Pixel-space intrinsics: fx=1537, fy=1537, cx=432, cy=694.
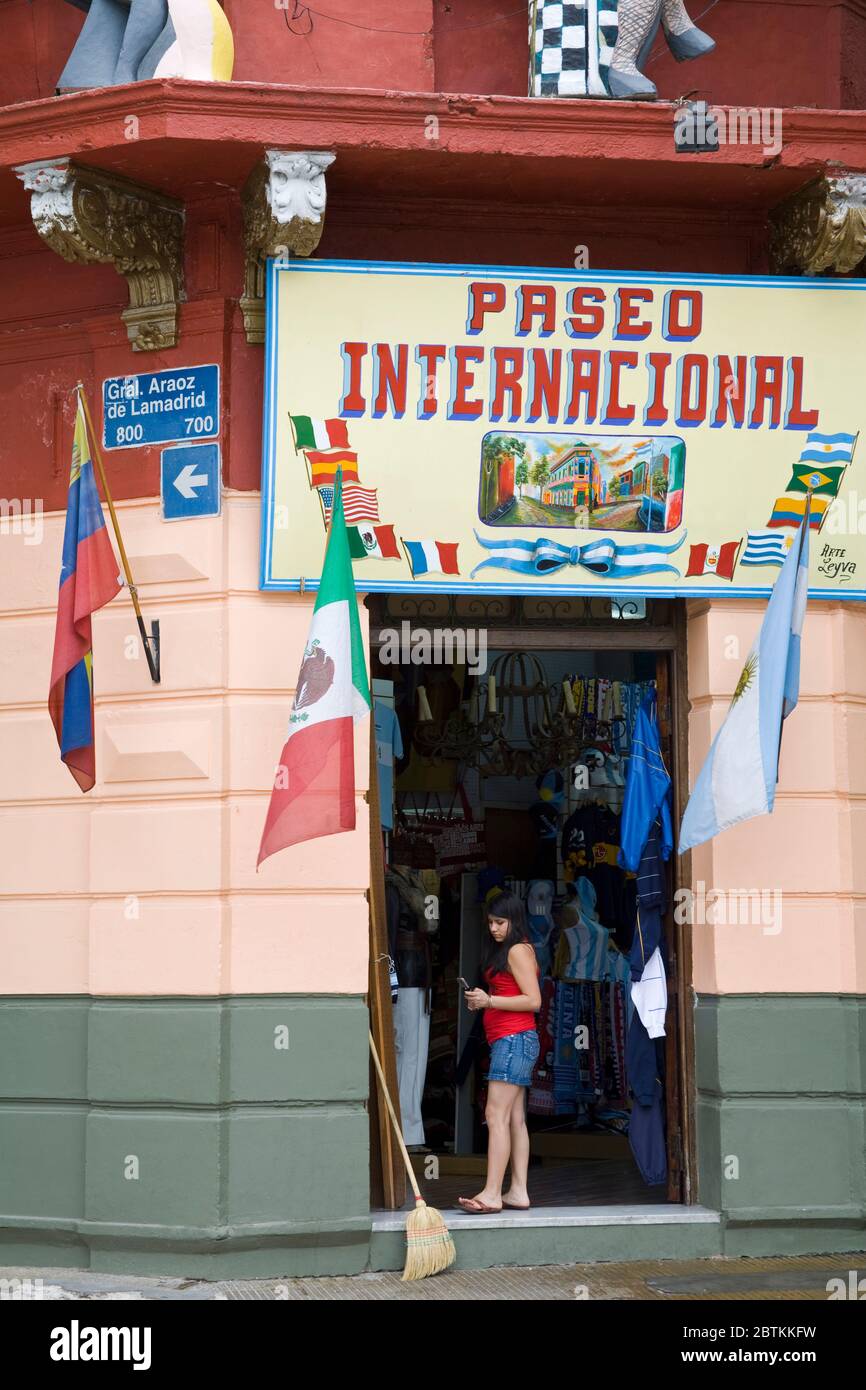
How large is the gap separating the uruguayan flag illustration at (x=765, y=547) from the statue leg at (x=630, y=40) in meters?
2.35

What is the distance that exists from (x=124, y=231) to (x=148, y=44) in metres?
1.04

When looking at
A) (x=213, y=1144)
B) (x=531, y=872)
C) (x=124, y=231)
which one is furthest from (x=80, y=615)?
(x=531, y=872)

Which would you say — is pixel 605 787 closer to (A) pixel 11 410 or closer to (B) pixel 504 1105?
(B) pixel 504 1105

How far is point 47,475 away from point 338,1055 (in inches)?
134

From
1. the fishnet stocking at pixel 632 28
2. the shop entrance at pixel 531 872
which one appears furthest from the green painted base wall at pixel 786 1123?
the fishnet stocking at pixel 632 28

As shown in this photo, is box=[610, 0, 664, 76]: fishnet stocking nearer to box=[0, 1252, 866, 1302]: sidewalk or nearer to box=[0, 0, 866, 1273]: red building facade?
box=[0, 0, 866, 1273]: red building facade

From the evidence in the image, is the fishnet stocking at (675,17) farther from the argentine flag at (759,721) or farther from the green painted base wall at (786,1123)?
the green painted base wall at (786,1123)

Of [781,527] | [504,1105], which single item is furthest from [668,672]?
[504,1105]

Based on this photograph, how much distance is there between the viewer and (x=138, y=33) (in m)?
7.95

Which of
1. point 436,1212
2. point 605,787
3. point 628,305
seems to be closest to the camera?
point 436,1212

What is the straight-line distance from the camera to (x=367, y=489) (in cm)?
780

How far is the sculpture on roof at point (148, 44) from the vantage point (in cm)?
773

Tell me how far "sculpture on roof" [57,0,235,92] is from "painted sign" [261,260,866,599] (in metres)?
1.16

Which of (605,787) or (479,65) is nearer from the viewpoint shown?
(479,65)
